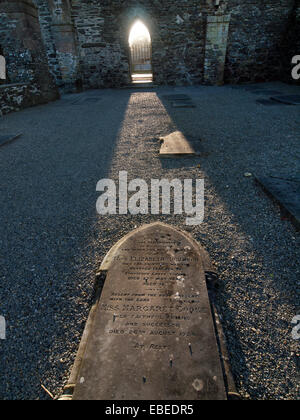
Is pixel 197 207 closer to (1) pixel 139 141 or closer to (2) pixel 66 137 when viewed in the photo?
(1) pixel 139 141

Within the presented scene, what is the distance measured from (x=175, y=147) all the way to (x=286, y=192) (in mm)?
1961

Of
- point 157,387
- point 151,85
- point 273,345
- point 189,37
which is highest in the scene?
point 189,37

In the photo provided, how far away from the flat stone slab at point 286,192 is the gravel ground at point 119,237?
0.35 ft

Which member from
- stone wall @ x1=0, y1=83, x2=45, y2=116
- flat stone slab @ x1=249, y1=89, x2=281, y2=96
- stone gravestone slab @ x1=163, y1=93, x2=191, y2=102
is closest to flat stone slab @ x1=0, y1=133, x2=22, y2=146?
stone wall @ x1=0, y1=83, x2=45, y2=116

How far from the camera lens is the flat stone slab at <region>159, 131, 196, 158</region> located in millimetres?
3775

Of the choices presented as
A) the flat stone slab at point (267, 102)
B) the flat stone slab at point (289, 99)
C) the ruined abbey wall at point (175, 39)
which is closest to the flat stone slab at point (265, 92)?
the flat stone slab at point (289, 99)

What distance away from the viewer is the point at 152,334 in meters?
1.29

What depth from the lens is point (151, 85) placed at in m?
10.9

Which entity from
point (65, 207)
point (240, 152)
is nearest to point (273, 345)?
point (65, 207)

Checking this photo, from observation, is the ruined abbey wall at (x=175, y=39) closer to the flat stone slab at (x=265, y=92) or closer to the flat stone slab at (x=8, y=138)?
the flat stone slab at (x=265, y=92)

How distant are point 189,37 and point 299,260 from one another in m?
11.1

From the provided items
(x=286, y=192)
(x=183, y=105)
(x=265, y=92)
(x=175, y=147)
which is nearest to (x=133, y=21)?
(x=183, y=105)

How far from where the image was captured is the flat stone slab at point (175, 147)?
3.78m

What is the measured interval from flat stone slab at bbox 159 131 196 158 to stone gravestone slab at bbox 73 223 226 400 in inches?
89.4
